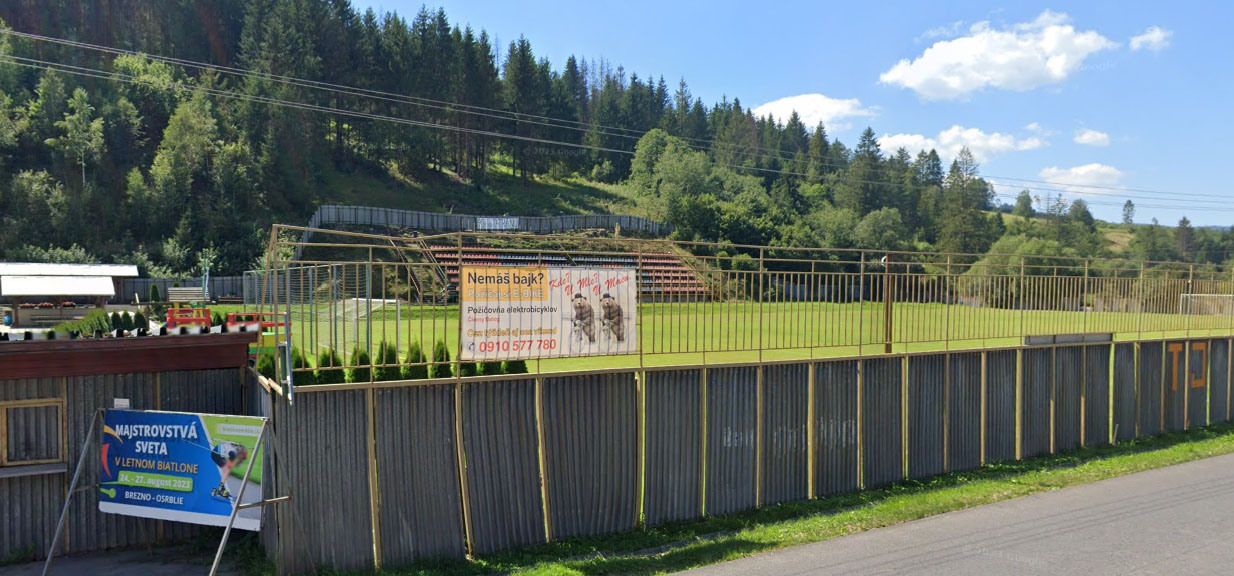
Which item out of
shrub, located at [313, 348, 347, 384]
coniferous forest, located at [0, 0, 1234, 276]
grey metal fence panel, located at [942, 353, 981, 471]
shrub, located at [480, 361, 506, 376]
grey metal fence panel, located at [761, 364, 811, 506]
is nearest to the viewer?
shrub, located at [313, 348, 347, 384]

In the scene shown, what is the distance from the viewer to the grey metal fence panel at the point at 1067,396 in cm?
1256

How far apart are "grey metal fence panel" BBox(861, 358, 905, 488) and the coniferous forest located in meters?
43.1

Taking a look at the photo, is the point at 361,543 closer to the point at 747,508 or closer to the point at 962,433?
the point at 747,508

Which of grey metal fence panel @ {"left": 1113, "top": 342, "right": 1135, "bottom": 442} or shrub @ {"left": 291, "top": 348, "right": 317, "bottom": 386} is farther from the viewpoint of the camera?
grey metal fence panel @ {"left": 1113, "top": 342, "right": 1135, "bottom": 442}

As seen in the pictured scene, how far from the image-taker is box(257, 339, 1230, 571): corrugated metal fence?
22.7ft

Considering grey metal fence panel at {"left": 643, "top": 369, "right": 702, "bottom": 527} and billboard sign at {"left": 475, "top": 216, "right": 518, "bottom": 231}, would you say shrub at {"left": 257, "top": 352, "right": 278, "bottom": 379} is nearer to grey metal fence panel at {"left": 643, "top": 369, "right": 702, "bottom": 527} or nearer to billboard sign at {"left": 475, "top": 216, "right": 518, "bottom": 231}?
grey metal fence panel at {"left": 643, "top": 369, "right": 702, "bottom": 527}

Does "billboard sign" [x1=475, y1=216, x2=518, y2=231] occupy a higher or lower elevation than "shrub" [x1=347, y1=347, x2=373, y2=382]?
higher

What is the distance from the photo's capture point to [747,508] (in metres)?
9.16

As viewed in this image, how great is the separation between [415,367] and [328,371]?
83 cm

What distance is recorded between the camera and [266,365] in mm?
7684

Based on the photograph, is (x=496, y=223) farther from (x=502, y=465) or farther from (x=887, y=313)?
(x=502, y=465)

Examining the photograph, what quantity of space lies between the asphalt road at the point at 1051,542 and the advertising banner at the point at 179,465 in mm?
4370

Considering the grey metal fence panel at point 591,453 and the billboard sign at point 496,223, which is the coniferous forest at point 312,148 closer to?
the billboard sign at point 496,223

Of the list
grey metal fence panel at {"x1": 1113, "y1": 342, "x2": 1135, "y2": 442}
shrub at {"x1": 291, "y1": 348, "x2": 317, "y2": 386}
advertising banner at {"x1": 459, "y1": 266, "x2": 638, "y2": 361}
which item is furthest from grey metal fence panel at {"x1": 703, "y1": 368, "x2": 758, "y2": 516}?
grey metal fence panel at {"x1": 1113, "y1": 342, "x2": 1135, "y2": 442}
